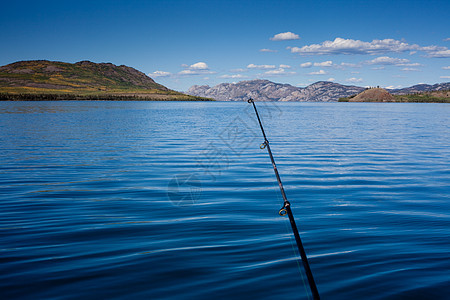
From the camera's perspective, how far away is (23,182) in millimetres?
13125

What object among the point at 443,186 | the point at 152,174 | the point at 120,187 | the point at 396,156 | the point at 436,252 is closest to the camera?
the point at 436,252

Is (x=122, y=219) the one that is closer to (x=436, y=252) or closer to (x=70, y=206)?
(x=70, y=206)

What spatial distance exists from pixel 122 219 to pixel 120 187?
393cm

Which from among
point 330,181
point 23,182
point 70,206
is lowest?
point 330,181

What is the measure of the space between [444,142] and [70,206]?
3011cm

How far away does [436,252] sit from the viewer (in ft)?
22.6

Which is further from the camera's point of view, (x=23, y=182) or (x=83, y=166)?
(x=83, y=166)

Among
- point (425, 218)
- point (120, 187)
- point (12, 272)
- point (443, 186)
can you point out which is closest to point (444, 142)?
point (443, 186)

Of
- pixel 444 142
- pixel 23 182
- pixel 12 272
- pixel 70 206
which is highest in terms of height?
pixel 23 182

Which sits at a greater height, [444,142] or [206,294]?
[206,294]

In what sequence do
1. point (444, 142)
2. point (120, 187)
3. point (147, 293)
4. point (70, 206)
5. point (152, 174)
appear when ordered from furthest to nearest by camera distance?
1. point (444, 142)
2. point (152, 174)
3. point (120, 187)
4. point (70, 206)
5. point (147, 293)

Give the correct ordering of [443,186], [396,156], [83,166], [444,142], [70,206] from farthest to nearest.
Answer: [444,142] < [396,156] < [83,166] < [443,186] < [70,206]

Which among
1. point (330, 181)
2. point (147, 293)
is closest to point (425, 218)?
point (330, 181)

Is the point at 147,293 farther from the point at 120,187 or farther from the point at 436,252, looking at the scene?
the point at 120,187
